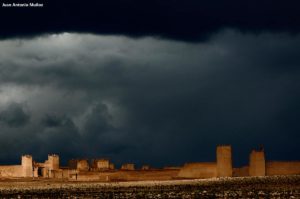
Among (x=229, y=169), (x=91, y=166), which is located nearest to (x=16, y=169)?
(x=91, y=166)

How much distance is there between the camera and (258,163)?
324ft

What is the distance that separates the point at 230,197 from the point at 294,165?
62.0 meters

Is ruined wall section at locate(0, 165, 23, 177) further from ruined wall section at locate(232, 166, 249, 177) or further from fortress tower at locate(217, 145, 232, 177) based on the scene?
fortress tower at locate(217, 145, 232, 177)

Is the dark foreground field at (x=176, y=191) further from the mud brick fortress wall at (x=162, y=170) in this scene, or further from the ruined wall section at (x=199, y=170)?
the ruined wall section at (x=199, y=170)

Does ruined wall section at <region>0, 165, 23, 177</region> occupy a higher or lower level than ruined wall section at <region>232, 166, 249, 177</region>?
higher

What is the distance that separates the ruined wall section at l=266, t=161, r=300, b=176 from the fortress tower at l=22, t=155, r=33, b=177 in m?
46.9

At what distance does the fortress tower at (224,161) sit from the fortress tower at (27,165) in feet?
146

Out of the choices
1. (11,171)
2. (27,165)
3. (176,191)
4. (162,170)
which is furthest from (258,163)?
(11,171)

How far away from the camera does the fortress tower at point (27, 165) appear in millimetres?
129750

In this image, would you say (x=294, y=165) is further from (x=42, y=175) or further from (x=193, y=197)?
(x=193, y=197)

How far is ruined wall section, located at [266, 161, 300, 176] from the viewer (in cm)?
10412

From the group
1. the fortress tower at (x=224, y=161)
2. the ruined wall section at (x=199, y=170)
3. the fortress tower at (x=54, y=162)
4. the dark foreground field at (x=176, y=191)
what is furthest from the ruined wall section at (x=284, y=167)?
the fortress tower at (x=54, y=162)

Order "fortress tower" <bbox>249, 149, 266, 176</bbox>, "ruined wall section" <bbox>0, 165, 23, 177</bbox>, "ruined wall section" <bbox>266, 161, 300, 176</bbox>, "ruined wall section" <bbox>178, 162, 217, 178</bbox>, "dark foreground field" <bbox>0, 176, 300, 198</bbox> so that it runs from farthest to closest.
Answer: "ruined wall section" <bbox>0, 165, 23, 177</bbox> < "ruined wall section" <bbox>178, 162, 217, 178</bbox> < "ruined wall section" <bbox>266, 161, 300, 176</bbox> < "fortress tower" <bbox>249, 149, 266, 176</bbox> < "dark foreground field" <bbox>0, 176, 300, 198</bbox>

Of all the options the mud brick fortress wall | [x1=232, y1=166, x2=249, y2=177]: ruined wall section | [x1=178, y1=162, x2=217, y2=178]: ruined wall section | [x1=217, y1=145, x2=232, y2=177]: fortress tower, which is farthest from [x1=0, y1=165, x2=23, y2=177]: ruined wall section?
[x1=217, y1=145, x2=232, y2=177]: fortress tower
